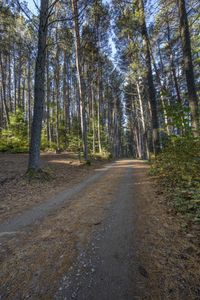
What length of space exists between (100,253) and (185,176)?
386 cm

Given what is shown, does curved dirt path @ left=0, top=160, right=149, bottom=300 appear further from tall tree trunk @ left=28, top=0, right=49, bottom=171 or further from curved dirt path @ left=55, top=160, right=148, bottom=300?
tall tree trunk @ left=28, top=0, right=49, bottom=171

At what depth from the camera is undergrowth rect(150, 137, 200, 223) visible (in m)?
4.52

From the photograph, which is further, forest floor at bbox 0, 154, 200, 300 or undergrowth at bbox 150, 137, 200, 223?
undergrowth at bbox 150, 137, 200, 223

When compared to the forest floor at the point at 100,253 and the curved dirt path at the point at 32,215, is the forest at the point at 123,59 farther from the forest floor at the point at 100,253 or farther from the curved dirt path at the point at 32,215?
the curved dirt path at the point at 32,215

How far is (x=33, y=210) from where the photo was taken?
5.40 meters

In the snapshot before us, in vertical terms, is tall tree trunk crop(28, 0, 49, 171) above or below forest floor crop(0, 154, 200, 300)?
above

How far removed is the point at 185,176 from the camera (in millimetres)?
6035

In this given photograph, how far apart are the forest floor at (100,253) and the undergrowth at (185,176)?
0.32 m

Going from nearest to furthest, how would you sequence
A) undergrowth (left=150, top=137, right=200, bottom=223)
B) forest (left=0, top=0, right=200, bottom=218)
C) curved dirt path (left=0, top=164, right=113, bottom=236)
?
curved dirt path (left=0, top=164, right=113, bottom=236)
undergrowth (left=150, top=137, right=200, bottom=223)
forest (left=0, top=0, right=200, bottom=218)

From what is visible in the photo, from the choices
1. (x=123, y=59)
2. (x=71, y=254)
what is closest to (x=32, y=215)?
(x=71, y=254)

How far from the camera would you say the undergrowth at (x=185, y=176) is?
4.52 meters

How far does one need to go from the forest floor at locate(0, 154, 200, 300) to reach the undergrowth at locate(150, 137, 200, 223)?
1.03 ft

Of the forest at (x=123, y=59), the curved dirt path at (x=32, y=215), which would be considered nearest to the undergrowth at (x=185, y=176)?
the forest at (x=123, y=59)

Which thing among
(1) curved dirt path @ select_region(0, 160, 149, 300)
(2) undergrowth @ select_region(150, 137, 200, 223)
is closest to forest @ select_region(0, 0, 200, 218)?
(2) undergrowth @ select_region(150, 137, 200, 223)
